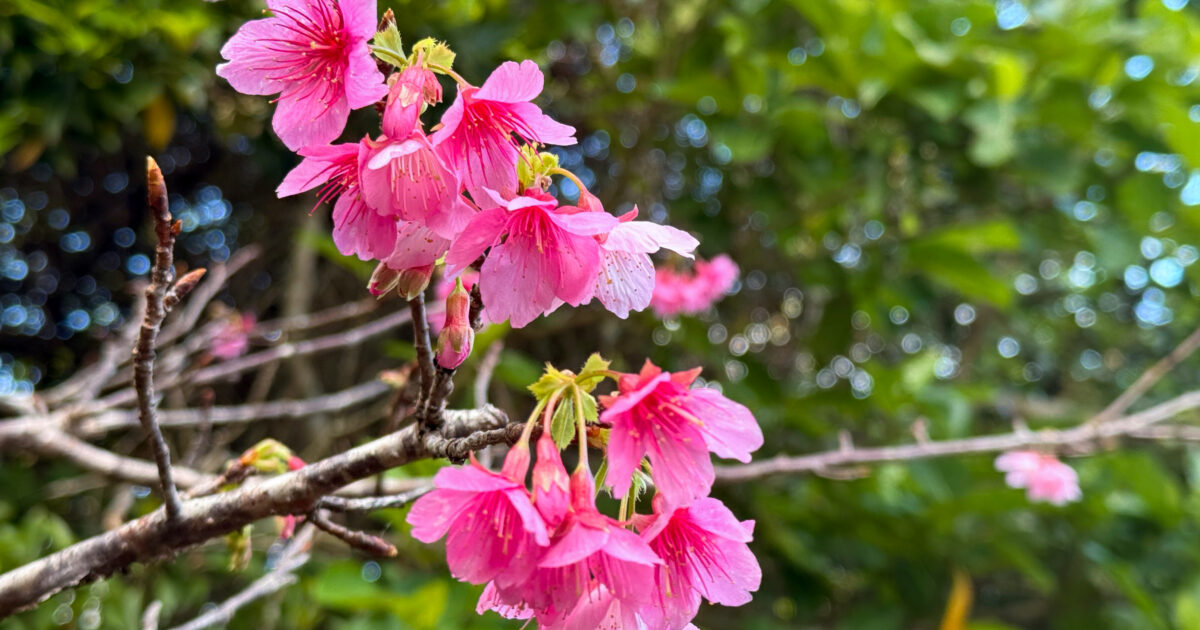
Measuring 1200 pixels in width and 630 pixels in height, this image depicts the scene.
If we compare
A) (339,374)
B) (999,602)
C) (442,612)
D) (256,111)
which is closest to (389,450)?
(442,612)

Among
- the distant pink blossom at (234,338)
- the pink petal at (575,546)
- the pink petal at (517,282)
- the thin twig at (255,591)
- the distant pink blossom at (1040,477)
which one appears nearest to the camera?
the pink petal at (575,546)

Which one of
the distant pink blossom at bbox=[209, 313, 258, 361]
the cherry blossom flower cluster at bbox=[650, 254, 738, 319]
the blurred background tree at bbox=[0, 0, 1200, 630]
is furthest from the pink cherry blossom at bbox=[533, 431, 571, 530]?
the distant pink blossom at bbox=[209, 313, 258, 361]

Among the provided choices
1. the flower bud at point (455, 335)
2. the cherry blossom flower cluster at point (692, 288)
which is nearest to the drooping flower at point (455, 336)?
the flower bud at point (455, 335)

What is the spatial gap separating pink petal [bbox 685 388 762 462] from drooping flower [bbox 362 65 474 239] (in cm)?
22

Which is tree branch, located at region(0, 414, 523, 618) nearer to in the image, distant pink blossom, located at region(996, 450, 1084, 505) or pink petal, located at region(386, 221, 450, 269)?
pink petal, located at region(386, 221, 450, 269)

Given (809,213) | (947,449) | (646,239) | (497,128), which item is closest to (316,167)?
(497,128)

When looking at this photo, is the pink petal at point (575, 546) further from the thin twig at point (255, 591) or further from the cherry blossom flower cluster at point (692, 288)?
the cherry blossom flower cluster at point (692, 288)

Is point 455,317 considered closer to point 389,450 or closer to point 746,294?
point 389,450

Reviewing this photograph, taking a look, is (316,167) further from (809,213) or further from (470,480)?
(809,213)

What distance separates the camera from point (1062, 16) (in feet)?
7.28

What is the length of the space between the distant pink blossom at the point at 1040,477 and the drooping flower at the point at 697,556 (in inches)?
67.1

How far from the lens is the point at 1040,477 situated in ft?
6.59

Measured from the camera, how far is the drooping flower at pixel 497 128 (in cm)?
55

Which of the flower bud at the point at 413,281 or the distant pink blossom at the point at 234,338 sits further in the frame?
the distant pink blossom at the point at 234,338
